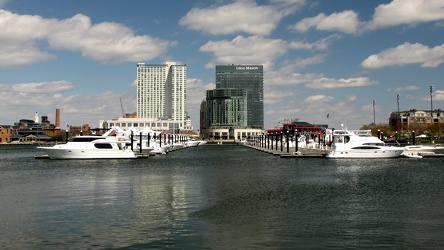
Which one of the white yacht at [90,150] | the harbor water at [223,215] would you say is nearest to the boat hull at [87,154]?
the white yacht at [90,150]

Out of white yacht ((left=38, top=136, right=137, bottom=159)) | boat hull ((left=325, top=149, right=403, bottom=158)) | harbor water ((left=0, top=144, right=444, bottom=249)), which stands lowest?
harbor water ((left=0, top=144, right=444, bottom=249))

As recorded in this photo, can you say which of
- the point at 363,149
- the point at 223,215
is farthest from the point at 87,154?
the point at 223,215

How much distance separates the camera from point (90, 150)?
328ft

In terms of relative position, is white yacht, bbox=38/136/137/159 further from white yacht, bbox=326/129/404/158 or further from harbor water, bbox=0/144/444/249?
harbor water, bbox=0/144/444/249

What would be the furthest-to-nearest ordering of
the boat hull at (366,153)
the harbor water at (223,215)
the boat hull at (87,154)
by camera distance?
the boat hull at (87,154) → the boat hull at (366,153) → the harbor water at (223,215)

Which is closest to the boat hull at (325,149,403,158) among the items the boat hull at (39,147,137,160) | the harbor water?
the harbor water

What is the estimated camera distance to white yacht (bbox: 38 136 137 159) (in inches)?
3927

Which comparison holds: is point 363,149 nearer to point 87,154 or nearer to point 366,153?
point 366,153

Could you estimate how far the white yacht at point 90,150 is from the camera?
3927 inches

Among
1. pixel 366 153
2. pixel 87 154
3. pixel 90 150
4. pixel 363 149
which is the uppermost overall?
pixel 90 150

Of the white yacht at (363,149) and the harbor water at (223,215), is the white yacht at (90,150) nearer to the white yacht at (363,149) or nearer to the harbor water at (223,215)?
the white yacht at (363,149)

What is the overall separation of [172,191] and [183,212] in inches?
487

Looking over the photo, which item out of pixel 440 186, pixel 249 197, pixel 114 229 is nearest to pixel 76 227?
pixel 114 229

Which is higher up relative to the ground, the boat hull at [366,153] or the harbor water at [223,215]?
the boat hull at [366,153]
